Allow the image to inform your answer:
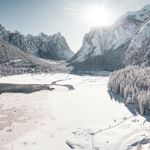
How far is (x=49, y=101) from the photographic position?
389ft

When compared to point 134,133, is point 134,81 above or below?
above

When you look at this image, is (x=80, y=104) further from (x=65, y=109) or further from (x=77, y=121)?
(x=77, y=121)

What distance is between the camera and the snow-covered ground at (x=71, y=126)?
214 ft

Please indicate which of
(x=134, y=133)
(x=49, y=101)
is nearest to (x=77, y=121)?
(x=134, y=133)

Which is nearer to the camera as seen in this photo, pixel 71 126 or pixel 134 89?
pixel 71 126

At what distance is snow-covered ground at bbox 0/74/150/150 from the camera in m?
65.1

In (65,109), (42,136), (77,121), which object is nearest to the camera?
(42,136)

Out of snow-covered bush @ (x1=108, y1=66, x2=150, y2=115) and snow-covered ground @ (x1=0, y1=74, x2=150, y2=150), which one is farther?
snow-covered bush @ (x1=108, y1=66, x2=150, y2=115)

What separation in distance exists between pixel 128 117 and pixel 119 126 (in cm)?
1081

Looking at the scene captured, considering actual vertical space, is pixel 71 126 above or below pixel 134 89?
below

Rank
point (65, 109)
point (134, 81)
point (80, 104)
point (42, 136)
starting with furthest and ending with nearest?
point (134, 81)
point (80, 104)
point (65, 109)
point (42, 136)

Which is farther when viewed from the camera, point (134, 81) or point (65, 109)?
point (134, 81)

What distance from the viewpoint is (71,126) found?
259 ft

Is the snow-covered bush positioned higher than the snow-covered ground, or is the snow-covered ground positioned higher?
the snow-covered bush
